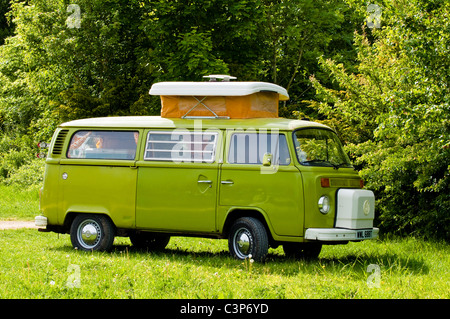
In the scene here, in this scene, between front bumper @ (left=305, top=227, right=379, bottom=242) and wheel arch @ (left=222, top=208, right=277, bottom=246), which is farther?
wheel arch @ (left=222, top=208, right=277, bottom=246)

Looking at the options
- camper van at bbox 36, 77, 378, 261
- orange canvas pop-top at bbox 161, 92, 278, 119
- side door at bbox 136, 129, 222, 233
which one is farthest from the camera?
orange canvas pop-top at bbox 161, 92, 278, 119

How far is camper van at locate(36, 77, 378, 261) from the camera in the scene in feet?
34.1

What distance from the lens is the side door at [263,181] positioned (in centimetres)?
1033

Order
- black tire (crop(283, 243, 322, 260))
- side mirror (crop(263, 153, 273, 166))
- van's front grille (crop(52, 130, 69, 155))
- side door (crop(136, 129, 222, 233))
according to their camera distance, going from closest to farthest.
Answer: side mirror (crop(263, 153, 273, 166)), side door (crop(136, 129, 222, 233)), black tire (crop(283, 243, 322, 260)), van's front grille (crop(52, 130, 69, 155))

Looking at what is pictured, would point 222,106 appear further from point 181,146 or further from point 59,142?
point 59,142

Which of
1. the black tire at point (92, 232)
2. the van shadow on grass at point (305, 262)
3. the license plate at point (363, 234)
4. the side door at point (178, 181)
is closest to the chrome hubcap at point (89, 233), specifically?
the black tire at point (92, 232)

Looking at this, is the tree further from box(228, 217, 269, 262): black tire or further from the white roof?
box(228, 217, 269, 262): black tire

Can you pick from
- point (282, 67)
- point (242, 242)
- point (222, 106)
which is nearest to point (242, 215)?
point (242, 242)

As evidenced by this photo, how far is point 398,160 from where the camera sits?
13234 millimetres

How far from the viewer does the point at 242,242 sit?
1074cm

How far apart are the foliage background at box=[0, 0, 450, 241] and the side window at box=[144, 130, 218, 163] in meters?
2.81

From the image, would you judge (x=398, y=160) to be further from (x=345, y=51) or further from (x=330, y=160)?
(x=345, y=51)

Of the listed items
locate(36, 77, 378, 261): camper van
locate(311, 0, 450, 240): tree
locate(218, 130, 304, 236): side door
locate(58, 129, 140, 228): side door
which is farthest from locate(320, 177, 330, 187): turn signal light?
locate(58, 129, 140, 228): side door
